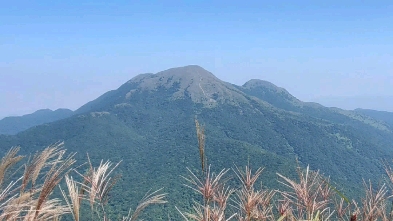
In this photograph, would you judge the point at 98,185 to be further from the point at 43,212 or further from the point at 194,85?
the point at 194,85

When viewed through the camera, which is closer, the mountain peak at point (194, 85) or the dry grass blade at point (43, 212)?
the dry grass blade at point (43, 212)

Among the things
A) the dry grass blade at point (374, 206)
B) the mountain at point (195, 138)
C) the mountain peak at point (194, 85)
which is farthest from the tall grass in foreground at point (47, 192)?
the mountain peak at point (194, 85)

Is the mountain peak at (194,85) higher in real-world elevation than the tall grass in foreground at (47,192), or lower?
higher

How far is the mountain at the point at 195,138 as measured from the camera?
85.6 metres

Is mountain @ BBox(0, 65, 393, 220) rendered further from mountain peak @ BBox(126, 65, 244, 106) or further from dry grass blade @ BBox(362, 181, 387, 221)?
dry grass blade @ BBox(362, 181, 387, 221)

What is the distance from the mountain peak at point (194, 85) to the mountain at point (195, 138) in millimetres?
506

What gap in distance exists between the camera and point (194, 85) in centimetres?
17912

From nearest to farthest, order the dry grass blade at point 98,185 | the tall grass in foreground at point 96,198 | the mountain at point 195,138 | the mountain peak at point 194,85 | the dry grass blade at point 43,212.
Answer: the dry grass blade at point 43,212, the tall grass in foreground at point 96,198, the dry grass blade at point 98,185, the mountain at point 195,138, the mountain peak at point 194,85

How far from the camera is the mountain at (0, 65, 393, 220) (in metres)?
85.6

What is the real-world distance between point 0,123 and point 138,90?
258 ft

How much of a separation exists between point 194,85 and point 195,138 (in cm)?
6310

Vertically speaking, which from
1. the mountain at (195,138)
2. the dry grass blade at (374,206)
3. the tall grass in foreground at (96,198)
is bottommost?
the mountain at (195,138)

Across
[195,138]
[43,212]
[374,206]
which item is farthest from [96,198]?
[195,138]

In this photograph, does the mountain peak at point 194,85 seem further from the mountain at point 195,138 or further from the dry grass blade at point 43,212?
the dry grass blade at point 43,212
